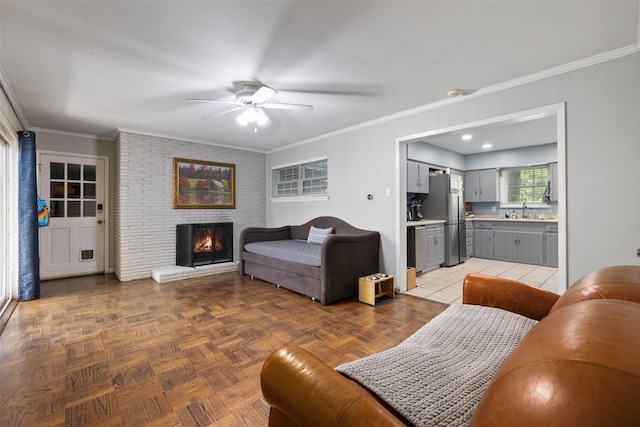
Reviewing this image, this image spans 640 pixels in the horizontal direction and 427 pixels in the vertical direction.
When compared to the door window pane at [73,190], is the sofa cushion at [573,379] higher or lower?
lower

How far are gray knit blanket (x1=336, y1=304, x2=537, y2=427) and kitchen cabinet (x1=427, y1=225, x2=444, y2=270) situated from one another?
12.8 ft

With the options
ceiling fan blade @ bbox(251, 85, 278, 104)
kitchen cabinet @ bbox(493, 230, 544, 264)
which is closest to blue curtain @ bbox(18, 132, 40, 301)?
ceiling fan blade @ bbox(251, 85, 278, 104)

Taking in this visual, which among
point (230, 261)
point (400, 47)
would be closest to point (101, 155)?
point (230, 261)

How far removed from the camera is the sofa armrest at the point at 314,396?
0.81 m

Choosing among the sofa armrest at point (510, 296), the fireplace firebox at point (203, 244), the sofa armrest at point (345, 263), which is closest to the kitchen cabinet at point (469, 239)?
the sofa armrest at point (345, 263)

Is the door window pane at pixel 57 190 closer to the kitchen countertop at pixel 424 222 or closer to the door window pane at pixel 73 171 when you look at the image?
the door window pane at pixel 73 171

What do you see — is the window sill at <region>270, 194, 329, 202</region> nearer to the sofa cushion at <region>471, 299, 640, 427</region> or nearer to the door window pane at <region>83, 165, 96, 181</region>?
the door window pane at <region>83, 165, 96, 181</region>

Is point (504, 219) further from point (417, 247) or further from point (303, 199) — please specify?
point (303, 199)

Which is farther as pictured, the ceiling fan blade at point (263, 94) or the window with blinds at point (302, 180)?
the window with blinds at point (302, 180)

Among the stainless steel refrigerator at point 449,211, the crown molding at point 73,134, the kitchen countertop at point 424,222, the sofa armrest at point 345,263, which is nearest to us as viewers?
the sofa armrest at point 345,263

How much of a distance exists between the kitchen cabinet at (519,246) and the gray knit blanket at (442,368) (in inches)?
213

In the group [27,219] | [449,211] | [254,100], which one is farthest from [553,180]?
[27,219]

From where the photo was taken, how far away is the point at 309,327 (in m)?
2.90

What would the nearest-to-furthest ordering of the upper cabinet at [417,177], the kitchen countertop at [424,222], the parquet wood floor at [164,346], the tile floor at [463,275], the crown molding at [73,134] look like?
1. the parquet wood floor at [164,346]
2. the tile floor at [463,275]
3. the crown molding at [73,134]
4. the kitchen countertop at [424,222]
5. the upper cabinet at [417,177]
